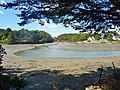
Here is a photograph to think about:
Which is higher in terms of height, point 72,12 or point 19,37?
point 72,12

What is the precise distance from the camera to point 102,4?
9.20 meters

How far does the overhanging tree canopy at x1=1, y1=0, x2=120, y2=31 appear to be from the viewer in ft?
29.3

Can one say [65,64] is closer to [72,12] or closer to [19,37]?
[72,12]

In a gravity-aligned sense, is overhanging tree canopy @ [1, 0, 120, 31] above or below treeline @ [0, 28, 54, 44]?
above

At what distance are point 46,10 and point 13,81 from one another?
353 cm

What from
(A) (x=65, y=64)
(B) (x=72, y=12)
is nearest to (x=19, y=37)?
(A) (x=65, y=64)

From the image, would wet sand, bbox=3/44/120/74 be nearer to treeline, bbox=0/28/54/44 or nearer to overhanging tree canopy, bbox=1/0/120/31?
overhanging tree canopy, bbox=1/0/120/31

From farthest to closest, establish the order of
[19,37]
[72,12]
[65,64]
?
[19,37] < [65,64] < [72,12]

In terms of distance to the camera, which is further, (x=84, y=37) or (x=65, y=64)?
(x=84, y=37)

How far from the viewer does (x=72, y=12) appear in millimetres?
9438

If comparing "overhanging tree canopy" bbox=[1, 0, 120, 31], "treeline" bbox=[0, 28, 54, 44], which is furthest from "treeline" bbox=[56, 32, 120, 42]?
"treeline" bbox=[0, 28, 54, 44]

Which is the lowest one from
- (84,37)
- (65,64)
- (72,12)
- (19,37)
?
(84,37)

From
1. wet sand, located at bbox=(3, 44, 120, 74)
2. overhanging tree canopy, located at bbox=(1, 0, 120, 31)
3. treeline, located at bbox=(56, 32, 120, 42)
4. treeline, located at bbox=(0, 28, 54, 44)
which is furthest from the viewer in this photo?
treeline, located at bbox=(0, 28, 54, 44)

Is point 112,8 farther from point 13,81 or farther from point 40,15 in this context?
point 13,81
